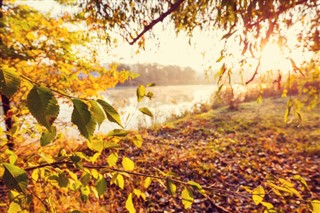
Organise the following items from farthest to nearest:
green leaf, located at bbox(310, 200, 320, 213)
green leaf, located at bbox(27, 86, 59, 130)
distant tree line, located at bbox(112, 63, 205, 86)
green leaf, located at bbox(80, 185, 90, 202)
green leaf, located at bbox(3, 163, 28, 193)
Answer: distant tree line, located at bbox(112, 63, 205, 86), green leaf, located at bbox(80, 185, 90, 202), green leaf, located at bbox(310, 200, 320, 213), green leaf, located at bbox(3, 163, 28, 193), green leaf, located at bbox(27, 86, 59, 130)

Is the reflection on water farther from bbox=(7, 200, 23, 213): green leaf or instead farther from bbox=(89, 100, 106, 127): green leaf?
bbox=(7, 200, 23, 213): green leaf

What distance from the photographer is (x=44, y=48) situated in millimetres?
3797

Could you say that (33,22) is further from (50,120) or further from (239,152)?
(239,152)

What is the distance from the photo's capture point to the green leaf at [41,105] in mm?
Answer: 472

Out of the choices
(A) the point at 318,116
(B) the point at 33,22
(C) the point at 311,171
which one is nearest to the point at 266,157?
(C) the point at 311,171

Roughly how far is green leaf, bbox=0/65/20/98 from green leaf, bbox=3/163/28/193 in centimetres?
24

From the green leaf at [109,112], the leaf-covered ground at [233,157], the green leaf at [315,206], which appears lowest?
the leaf-covered ground at [233,157]

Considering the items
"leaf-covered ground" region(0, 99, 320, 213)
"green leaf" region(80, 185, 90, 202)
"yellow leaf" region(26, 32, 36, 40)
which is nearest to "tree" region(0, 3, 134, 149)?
"yellow leaf" region(26, 32, 36, 40)

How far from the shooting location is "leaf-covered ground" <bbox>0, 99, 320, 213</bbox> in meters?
3.41

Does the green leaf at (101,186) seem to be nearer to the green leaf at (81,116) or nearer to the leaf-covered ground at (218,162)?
the green leaf at (81,116)

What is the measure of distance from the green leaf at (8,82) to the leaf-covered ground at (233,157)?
249cm

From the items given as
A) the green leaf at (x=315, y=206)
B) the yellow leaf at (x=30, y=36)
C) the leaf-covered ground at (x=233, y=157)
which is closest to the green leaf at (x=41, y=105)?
the green leaf at (x=315, y=206)

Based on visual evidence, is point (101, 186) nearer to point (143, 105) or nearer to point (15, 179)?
point (15, 179)

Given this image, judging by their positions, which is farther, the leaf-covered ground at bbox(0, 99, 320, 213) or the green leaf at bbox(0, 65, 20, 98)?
the leaf-covered ground at bbox(0, 99, 320, 213)
